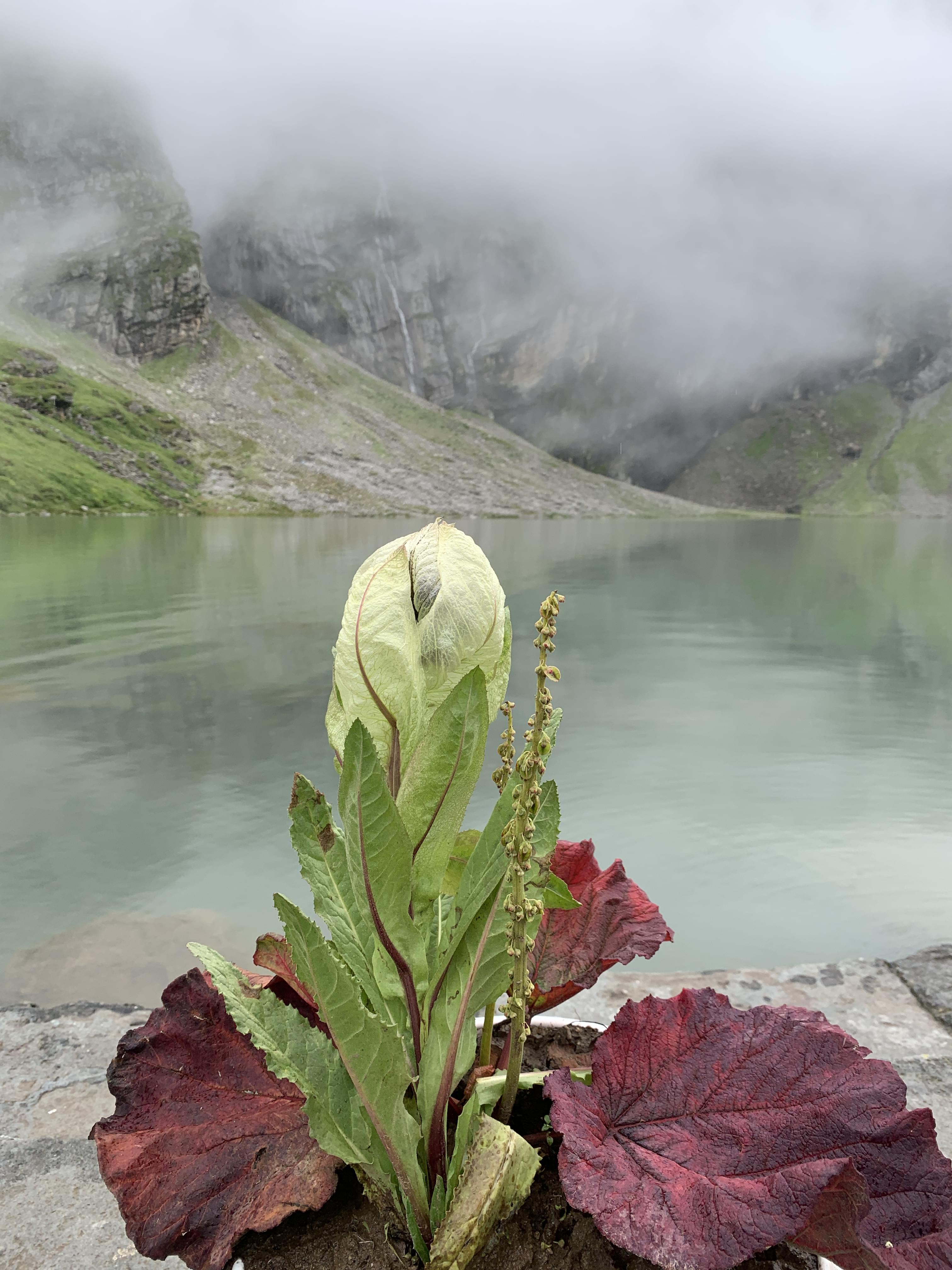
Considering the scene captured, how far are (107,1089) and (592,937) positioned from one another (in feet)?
3.45

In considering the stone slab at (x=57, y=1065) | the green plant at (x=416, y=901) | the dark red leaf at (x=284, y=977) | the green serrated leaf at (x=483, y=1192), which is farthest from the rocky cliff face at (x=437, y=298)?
the green serrated leaf at (x=483, y=1192)

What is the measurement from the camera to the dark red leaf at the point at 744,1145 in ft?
1.60

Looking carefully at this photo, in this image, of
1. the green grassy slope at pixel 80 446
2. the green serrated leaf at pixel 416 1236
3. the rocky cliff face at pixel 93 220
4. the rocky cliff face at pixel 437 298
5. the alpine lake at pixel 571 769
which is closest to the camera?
the green serrated leaf at pixel 416 1236

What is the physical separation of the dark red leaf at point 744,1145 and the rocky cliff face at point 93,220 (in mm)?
80648

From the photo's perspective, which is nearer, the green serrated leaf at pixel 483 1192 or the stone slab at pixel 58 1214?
the green serrated leaf at pixel 483 1192

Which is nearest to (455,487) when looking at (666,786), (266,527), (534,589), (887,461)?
(266,527)

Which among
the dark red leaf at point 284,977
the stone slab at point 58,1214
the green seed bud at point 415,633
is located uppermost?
the green seed bud at point 415,633

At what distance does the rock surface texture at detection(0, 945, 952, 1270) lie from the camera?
0.65 metres

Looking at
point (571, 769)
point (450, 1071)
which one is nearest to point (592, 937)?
point (450, 1071)

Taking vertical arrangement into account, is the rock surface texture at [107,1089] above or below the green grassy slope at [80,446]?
below

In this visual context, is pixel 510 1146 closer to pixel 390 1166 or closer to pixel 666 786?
pixel 390 1166

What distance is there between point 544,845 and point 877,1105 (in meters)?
0.30

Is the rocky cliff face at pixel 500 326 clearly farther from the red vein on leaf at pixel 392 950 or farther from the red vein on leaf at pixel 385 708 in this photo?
the red vein on leaf at pixel 392 950

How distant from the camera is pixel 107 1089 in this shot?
1360 millimetres
